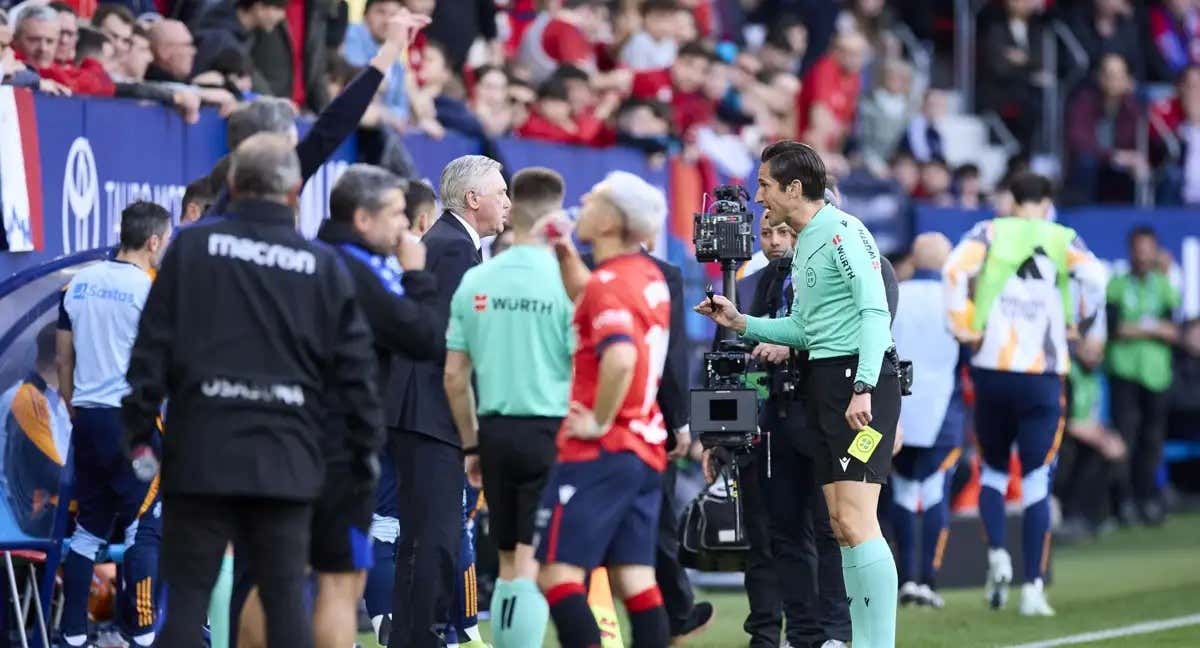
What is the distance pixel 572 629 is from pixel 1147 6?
17609mm

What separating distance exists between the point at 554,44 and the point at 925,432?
5.26m

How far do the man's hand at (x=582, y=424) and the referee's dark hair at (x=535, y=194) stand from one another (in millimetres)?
732

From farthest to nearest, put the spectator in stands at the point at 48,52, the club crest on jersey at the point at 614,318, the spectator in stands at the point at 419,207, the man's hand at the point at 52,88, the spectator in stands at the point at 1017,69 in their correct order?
the spectator in stands at the point at 1017,69, the spectator in stands at the point at 48,52, the man's hand at the point at 52,88, the spectator in stands at the point at 419,207, the club crest on jersey at the point at 614,318

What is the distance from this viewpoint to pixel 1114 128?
71.1ft

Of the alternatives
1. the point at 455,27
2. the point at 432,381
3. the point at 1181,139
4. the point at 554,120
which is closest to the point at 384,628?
the point at 432,381

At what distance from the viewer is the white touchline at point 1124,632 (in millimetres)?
10602

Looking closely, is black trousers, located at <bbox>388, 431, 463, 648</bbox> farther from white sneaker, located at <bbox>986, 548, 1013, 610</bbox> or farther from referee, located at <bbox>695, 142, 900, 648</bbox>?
white sneaker, located at <bbox>986, 548, 1013, 610</bbox>

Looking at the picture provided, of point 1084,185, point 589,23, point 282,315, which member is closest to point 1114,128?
point 1084,185

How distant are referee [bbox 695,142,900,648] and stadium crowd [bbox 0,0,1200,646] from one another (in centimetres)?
7

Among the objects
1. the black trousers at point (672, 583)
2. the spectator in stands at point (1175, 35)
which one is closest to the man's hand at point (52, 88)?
the black trousers at point (672, 583)

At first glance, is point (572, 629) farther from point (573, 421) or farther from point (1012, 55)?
point (1012, 55)

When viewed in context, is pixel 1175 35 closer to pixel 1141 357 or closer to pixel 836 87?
pixel 836 87

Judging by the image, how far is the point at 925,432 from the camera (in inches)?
508

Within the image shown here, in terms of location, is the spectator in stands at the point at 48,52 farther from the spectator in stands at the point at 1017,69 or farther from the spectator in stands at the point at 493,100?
the spectator in stands at the point at 1017,69
